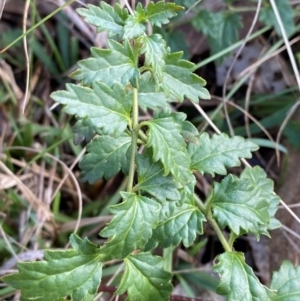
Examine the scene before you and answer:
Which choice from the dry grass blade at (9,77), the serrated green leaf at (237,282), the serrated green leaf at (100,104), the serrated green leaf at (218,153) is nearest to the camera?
the serrated green leaf at (100,104)

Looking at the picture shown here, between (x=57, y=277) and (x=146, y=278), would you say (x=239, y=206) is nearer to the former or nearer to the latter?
(x=146, y=278)

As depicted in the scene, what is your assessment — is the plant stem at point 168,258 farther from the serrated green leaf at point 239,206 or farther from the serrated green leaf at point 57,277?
the serrated green leaf at point 57,277

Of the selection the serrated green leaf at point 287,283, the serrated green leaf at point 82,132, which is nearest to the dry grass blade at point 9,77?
the serrated green leaf at point 82,132

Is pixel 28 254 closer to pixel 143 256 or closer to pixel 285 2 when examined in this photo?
pixel 143 256

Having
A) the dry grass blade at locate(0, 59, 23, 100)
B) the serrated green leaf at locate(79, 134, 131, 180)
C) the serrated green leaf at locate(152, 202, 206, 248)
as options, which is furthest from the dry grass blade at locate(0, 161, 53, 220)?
the serrated green leaf at locate(152, 202, 206, 248)

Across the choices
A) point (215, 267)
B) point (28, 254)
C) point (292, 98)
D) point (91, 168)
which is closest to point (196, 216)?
point (215, 267)

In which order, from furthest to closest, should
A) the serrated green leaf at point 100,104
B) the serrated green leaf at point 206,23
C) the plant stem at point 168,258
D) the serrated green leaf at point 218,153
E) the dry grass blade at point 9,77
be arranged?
1. the dry grass blade at point 9,77
2. the serrated green leaf at point 206,23
3. the plant stem at point 168,258
4. the serrated green leaf at point 218,153
5. the serrated green leaf at point 100,104

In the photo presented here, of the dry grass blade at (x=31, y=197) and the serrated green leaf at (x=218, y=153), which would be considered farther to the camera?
the dry grass blade at (x=31, y=197)
